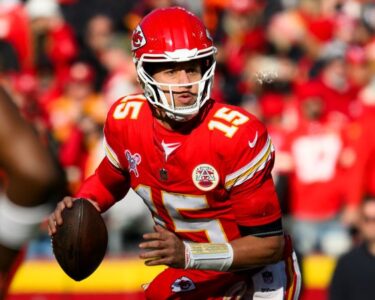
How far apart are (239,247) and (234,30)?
7230mm

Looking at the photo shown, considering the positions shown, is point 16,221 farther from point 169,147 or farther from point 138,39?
point 138,39

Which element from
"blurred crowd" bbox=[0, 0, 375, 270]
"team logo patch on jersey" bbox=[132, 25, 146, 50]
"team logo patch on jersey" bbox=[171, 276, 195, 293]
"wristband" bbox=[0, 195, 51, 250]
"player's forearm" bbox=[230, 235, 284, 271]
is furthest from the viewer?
"blurred crowd" bbox=[0, 0, 375, 270]

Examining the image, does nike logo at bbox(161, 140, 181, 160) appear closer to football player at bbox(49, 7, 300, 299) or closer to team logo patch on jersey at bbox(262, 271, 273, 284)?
football player at bbox(49, 7, 300, 299)

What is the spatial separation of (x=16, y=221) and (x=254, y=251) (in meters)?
1.22

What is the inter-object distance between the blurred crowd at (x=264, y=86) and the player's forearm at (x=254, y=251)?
3361mm

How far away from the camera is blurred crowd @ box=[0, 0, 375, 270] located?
955cm

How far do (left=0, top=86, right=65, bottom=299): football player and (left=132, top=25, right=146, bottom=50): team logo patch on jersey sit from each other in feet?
3.81

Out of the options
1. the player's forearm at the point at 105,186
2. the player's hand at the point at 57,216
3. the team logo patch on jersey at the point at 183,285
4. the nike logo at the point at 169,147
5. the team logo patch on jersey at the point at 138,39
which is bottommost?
the team logo patch on jersey at the point at 183,285

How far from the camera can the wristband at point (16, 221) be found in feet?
13.8

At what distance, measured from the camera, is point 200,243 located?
5.14 metres

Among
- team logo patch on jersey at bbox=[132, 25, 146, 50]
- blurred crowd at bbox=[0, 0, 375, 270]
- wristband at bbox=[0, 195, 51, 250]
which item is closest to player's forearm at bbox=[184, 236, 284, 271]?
wristband at bbox=[0, 195, 51, 250]

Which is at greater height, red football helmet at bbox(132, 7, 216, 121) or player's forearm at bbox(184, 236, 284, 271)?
→ red football helmet at bbox(132, 7, 216, 121)

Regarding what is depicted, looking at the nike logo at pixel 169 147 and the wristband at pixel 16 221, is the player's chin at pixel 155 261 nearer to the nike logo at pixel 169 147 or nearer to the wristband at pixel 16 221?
the wristband at pixel 16 221

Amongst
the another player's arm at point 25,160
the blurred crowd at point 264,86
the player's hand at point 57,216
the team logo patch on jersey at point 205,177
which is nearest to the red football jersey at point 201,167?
the team logo patch on jersey at point 205,177
